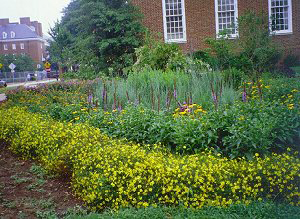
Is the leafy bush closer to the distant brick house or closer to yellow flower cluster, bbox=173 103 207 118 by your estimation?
yellow flower cluster, bbox=173 103 207 118

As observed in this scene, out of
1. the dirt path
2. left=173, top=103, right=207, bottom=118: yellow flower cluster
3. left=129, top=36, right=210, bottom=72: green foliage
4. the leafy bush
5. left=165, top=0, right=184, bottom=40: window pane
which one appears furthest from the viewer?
left=165, top=0, right=184, bottom=40: window pane

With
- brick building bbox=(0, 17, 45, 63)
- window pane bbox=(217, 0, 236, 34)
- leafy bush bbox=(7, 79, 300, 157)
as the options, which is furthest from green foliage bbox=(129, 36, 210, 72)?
window pane bbox=(217, 0, 236, 34)

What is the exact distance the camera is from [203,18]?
21156 mm

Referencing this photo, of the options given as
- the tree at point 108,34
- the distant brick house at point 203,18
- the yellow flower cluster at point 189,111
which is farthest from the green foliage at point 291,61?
the yellow flower cluster at point 189,111

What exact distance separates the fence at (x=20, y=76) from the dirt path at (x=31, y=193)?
28981mm

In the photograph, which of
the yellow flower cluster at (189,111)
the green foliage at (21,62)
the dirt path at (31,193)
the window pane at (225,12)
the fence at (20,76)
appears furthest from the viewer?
the fence at (20,76)

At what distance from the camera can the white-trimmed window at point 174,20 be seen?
69.1ft

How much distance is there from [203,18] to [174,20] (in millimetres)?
1628

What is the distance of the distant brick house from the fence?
54.3 feet

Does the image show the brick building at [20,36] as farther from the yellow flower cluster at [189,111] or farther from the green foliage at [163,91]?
the yellow flower cluster at [189,111]

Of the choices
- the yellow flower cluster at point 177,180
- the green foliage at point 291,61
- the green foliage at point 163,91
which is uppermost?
the green foliage at point 291,61

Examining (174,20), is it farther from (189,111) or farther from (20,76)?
(20,76)

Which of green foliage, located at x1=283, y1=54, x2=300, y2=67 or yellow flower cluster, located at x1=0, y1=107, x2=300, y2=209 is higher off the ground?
green foliage, located at x1=283, y1=54, x2=300, y2=67

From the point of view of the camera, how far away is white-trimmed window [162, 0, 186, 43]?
21062 millimetres
